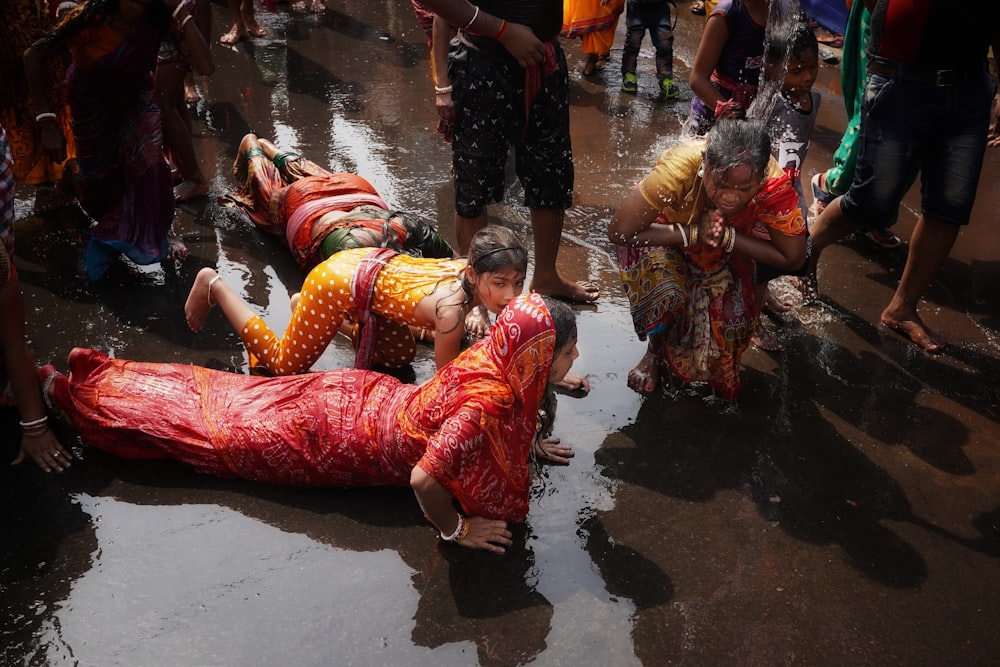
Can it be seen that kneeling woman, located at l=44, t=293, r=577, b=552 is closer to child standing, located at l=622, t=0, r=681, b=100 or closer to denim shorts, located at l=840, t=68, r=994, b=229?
denim shorts, located at l=840, t=68, r=994, b=229

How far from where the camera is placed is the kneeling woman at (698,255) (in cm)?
330

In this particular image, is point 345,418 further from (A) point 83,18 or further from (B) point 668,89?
(B) point 668,89

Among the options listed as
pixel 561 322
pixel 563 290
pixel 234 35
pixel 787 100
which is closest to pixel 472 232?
pixel 563 290

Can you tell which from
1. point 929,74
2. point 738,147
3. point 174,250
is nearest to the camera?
point 738,147

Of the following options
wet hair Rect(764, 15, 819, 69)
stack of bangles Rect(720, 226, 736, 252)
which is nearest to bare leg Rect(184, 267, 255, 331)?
stack of bangles Rect(720, 226, 736, 252)

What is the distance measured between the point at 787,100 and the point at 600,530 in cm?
232

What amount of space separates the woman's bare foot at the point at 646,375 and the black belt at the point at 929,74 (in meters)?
1.65

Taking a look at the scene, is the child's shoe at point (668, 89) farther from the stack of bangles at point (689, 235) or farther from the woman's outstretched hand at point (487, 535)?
the woman's outstretched hand at point (487, 535)

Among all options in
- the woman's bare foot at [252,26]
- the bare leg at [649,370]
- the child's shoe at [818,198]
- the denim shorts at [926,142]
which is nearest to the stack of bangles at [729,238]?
the bare leg at [649,370]

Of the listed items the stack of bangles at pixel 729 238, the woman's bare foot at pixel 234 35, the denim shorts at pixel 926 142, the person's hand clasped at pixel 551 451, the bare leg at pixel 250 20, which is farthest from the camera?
the bare leg at pixel 250 20

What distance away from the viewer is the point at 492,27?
11.4 feet

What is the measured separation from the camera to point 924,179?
Answer: 3.93 meters

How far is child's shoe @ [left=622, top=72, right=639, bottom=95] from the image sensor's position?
660cm

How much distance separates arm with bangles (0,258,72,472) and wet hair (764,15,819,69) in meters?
3.32
